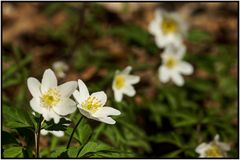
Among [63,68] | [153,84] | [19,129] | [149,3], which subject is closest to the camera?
[19,129]

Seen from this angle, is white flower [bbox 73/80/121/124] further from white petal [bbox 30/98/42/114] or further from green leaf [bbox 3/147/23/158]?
green leaf [bbox 3/147/23/158]

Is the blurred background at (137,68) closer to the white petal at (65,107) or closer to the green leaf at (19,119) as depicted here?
the green leaf at (19,119)

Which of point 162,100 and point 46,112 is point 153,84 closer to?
point 162,100

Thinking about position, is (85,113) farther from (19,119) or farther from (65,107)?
(19,119)

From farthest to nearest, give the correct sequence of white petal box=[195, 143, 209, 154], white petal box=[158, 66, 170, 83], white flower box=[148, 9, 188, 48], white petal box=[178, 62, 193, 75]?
white flower box=[148, 9, 188, 48] → white petal box=[178, 62, 193, 75] → white petal box=[158, 66, 170, 83] → white petal box=[195, 143, 209, 154]

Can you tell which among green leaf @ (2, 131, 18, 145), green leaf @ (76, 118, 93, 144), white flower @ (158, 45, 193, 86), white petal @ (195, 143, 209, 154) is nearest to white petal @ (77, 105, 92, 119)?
green leaf @ (76, 118, 93, 144)

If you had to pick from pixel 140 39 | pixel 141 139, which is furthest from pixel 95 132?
pixel 140 39

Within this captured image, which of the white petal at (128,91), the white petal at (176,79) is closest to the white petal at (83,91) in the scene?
the white petal at (128,91)
